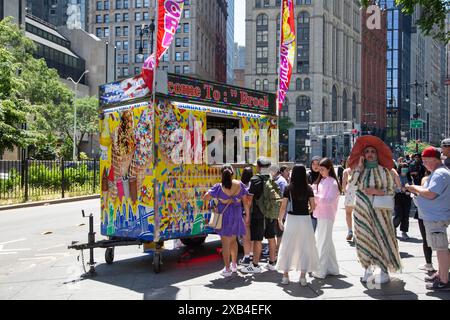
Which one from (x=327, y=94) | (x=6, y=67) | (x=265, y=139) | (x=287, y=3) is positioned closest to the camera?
(x=265, y=139)

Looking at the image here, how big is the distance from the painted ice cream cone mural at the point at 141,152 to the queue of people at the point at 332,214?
1263 mm

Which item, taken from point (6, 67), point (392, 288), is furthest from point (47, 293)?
point (6, 67)

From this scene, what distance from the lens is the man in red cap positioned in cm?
637

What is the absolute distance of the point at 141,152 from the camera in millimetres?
8188

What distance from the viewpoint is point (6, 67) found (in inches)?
904

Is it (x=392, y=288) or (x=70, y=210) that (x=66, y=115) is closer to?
(x=70, y=210)

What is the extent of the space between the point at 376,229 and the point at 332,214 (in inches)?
38.6

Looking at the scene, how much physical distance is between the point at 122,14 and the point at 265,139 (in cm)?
9895

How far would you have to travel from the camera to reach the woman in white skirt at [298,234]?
698 cm

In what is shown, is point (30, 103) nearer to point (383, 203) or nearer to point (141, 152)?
point (141, 152)

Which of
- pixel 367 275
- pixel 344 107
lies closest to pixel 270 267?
pixel 367 275

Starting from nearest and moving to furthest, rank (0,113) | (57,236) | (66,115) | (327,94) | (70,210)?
(57,236)
(70,210)
(0,113)
(66,115)
(327,94)

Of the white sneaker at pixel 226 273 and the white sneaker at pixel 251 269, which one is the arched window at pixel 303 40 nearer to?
the white sneaker at pixel 251 269

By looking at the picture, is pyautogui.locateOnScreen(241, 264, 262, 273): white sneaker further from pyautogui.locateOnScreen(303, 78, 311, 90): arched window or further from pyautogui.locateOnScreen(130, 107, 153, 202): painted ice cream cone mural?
pyautogui.locateOnScreen(303, 78, 311, 90): arched window
